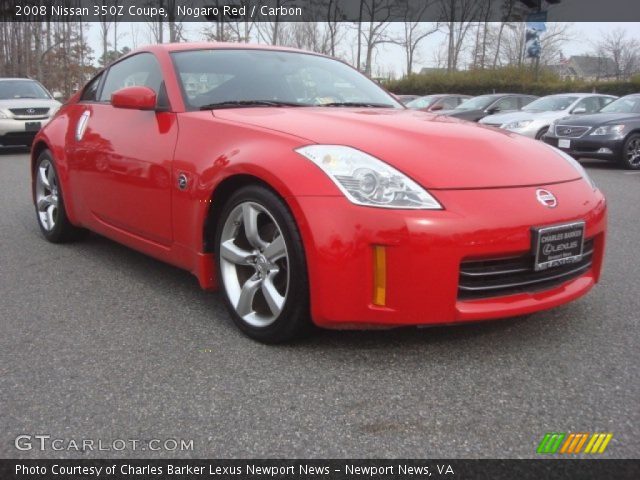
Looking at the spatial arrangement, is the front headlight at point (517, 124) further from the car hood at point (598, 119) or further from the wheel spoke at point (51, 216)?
the wheel spoke at point (51, 216)

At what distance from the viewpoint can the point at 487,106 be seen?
15047mm

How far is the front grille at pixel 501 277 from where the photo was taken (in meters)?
2.34

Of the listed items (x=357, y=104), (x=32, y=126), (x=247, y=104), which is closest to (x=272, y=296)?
(x=247, y=104)

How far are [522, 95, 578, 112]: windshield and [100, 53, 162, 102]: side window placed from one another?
1074cm

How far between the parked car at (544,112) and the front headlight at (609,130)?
192 cm

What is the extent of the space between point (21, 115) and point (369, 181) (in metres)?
11.0

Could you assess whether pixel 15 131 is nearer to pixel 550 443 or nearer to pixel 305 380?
pixel 305 380

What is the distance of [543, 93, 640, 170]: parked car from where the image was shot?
982 centimetres

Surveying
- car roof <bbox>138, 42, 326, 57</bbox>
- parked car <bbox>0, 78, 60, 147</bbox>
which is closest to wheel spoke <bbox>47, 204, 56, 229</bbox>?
car roof <bbox>138, 42, 326, 57</bbox>

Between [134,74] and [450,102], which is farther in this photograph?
[450,102]
